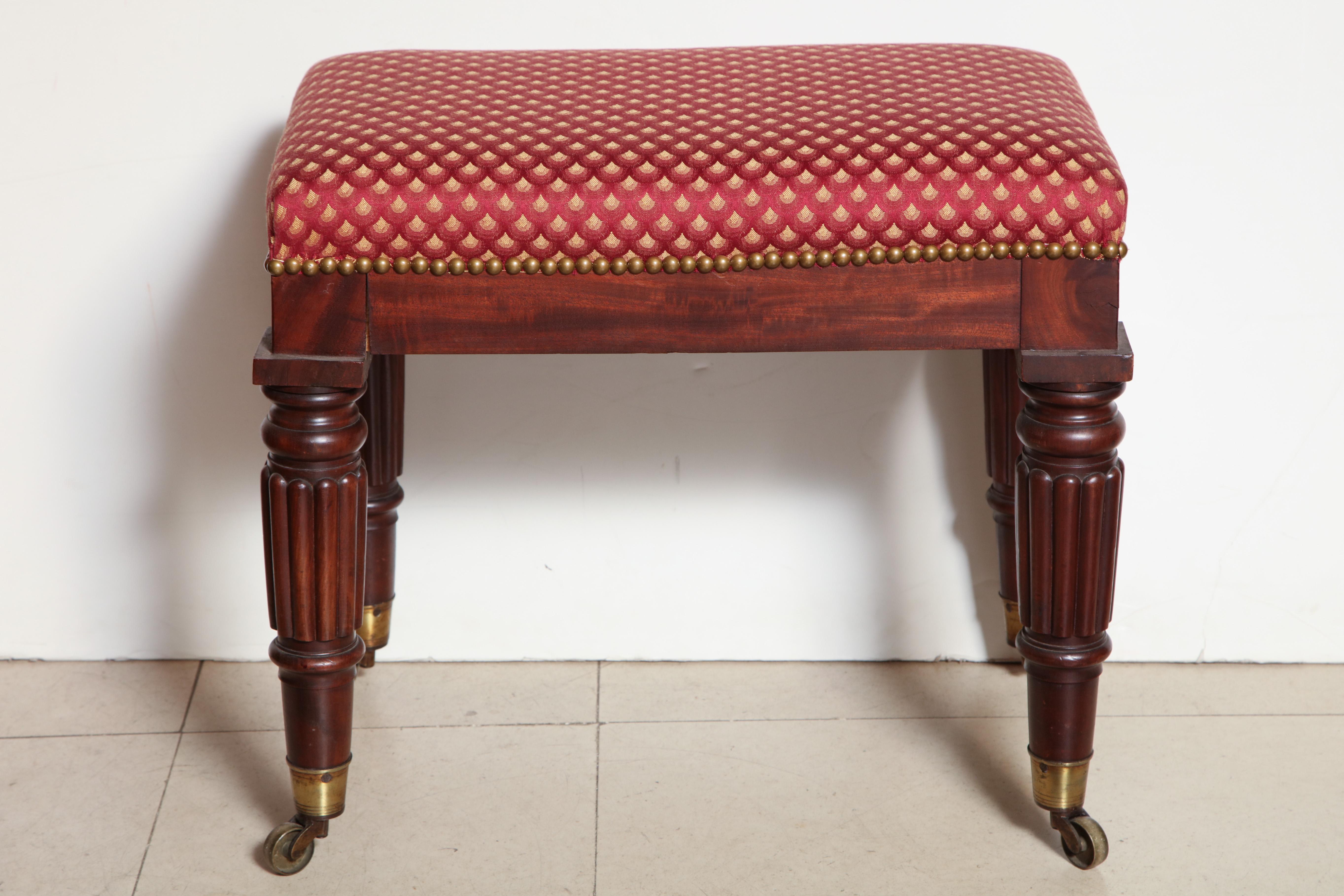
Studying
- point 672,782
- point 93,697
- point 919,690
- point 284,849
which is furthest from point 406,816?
point 919,690

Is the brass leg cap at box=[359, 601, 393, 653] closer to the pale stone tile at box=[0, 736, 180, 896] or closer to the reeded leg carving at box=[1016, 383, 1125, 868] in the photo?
the pale stone tile at box=[0, 736, 180, 896]

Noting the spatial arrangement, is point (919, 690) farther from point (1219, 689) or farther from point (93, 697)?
point (93, 697)

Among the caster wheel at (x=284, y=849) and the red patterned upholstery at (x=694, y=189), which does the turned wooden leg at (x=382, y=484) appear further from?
the red patterned upholstery at (x=694, y=189)

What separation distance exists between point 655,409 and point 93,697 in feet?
1.83

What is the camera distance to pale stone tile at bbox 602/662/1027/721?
1.11 meters

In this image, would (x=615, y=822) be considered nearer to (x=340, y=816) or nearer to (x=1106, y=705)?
(x=340, y=816)

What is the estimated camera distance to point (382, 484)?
1.08m

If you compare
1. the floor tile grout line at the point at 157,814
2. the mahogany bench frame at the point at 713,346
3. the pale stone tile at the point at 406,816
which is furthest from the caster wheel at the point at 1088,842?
the floor tile grout line at the point at 157,814

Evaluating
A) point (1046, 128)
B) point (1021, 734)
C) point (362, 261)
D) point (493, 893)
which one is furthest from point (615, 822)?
point (1046, 128)

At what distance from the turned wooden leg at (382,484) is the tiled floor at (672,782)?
7 cm

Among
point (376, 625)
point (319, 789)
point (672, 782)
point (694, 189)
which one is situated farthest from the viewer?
point (376, 625)

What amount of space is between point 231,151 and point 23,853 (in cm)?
57

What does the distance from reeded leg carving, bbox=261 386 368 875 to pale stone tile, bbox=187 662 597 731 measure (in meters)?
0.21

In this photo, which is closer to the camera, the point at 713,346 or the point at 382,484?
the point at 713,346
